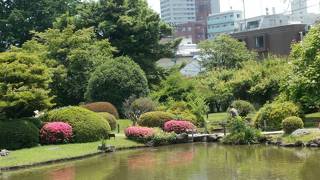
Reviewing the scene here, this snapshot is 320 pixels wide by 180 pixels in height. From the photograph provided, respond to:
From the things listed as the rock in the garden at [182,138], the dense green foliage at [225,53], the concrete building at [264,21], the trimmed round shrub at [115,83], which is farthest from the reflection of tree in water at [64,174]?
the concrete building at [264,21]

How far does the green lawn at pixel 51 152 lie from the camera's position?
21375 millimetres

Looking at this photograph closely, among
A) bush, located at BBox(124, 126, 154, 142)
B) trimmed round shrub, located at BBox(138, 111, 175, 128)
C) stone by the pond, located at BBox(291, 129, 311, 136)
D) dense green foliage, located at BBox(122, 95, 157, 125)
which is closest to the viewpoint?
stone by the pond, located at BBox(291, 129, 311, 136)

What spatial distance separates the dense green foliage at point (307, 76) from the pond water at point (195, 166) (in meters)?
5.48

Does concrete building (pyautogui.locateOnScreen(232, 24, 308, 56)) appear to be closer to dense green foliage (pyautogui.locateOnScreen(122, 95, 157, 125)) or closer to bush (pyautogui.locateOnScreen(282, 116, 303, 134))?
dense green foliage (pyautogui.locateOnScreen(122, 95, 157, 125))

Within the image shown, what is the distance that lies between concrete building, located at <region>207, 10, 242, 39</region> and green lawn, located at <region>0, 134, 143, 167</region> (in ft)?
411

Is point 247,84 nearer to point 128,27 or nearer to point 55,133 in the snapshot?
point 128,27

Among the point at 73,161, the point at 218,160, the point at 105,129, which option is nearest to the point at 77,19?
the point at 105,129

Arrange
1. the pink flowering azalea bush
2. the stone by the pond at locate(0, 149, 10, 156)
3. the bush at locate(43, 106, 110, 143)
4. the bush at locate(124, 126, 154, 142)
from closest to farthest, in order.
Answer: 1. the stone by the pond at locate(0, 149, 10, 156)
2. the pink flowering azalea bush
3. the bush at locate(43, 106, 110, 143)
4. the bush at locate(124, 126, 154, 142)

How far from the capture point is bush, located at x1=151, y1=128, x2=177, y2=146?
2697 cm

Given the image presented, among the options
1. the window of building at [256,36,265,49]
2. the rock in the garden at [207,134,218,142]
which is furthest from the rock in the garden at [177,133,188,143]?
the window of building at [256,36,265,49]

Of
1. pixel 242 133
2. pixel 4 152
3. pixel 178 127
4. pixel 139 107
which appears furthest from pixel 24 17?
pixel 242 133

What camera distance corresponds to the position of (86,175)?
18031 mm

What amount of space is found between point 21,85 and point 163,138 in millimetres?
7533

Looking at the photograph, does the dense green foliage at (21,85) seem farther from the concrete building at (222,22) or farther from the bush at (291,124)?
the concrete building at (222,22)
